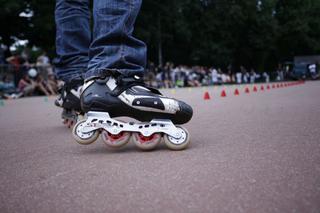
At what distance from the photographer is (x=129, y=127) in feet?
5.87

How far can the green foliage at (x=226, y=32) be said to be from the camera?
30812 mm

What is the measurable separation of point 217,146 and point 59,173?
2.57ft

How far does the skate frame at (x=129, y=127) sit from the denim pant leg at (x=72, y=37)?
1129mm

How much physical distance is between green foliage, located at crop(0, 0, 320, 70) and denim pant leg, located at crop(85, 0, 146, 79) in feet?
86.4

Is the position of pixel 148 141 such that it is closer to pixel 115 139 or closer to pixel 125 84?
pixel 115 139

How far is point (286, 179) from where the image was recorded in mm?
1191

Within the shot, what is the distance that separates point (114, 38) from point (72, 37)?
102 cm

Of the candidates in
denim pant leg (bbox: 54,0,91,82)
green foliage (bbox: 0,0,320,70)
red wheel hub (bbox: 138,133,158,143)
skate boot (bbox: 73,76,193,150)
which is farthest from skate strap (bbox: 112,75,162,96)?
green foliage (bbox: 0,0,320,70)

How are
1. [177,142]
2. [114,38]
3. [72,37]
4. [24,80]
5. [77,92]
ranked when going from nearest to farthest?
→ [177,142]
[114,38]
[77,92]
[72,37]
[24,80]

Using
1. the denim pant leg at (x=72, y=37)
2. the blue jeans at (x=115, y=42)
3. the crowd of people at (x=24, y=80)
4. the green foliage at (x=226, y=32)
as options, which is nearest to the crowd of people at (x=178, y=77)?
the green foliage at (x=226, y=32)

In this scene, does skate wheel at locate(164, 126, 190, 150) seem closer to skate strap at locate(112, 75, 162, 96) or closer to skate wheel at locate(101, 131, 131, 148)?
skate wheel at locate(101, 131, 131, 148)

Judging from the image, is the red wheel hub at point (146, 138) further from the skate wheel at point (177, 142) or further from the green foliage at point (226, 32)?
the green foliage at point (226, 32)

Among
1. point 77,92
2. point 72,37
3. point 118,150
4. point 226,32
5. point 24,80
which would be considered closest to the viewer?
point 118,150

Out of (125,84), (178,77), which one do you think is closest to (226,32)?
(178,77)
